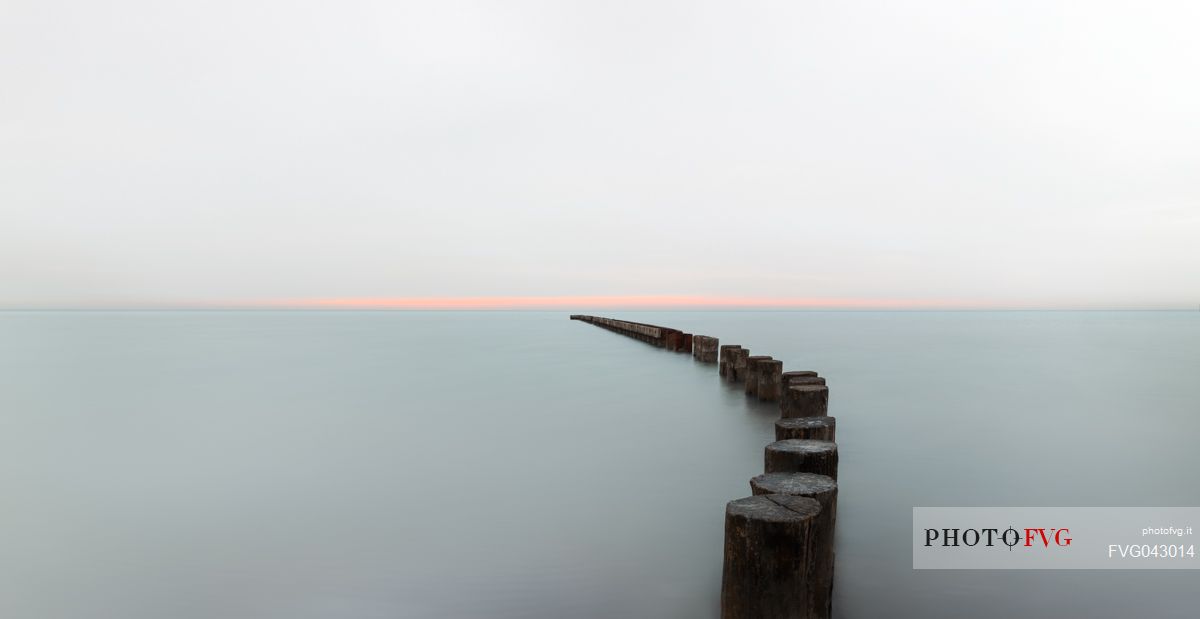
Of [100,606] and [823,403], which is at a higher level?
[823,403]

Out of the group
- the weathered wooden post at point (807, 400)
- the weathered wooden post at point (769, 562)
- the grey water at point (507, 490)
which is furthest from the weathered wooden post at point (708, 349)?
the weathered wooden post at point (769, 562)

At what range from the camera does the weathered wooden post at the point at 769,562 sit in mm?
2422

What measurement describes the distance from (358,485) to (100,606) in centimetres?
235

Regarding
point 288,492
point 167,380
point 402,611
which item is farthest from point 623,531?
point 167,380

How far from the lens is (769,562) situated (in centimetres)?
243

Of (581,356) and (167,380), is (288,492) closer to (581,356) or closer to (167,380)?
(167,380)

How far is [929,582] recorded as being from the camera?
12.1 ft

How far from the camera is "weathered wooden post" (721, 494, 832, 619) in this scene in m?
2.42

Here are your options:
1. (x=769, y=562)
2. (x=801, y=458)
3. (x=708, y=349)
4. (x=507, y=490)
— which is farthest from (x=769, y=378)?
(x=708, y=349)

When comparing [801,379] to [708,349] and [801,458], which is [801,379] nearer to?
[801,458]

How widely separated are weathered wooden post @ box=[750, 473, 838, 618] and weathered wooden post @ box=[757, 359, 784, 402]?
21.6 ft

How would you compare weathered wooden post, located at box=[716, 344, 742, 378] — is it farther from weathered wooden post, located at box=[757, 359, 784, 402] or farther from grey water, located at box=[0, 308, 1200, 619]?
weathered wooden post, located at box=[757, 359, 784, 402]

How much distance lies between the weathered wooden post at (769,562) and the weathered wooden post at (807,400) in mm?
3547

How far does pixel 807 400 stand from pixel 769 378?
3.87 m
